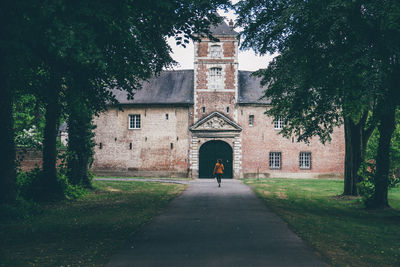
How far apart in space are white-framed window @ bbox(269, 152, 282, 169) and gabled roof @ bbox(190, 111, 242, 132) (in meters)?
3.78

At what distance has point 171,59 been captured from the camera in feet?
48.7

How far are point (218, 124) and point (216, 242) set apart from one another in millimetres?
22876

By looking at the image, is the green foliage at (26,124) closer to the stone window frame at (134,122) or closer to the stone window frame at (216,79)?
the stone window frame at (134,122)

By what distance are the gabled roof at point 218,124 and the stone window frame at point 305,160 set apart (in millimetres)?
5985

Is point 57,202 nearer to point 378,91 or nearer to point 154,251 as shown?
point 154,251

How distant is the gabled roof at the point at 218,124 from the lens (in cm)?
2933

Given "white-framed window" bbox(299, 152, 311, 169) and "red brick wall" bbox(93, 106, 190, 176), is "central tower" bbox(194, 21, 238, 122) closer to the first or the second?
"red brick wall" bbox(93, 106, 190, 176)

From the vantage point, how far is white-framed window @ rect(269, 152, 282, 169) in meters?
30.4

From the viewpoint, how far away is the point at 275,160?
1201 inches

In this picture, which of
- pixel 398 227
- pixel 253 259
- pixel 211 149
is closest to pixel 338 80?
pixel 398 227

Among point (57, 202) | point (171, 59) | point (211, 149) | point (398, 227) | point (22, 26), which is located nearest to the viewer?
point (22, 26)

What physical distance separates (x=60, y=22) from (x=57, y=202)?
8.61 metres

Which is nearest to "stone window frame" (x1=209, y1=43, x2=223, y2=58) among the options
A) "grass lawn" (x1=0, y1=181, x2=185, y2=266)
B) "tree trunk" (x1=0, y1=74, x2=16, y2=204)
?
"grass lawn" (x1=0, y1=181, x2=185, y2=266)

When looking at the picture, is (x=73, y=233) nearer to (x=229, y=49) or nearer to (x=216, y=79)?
(x=216, y=79)
